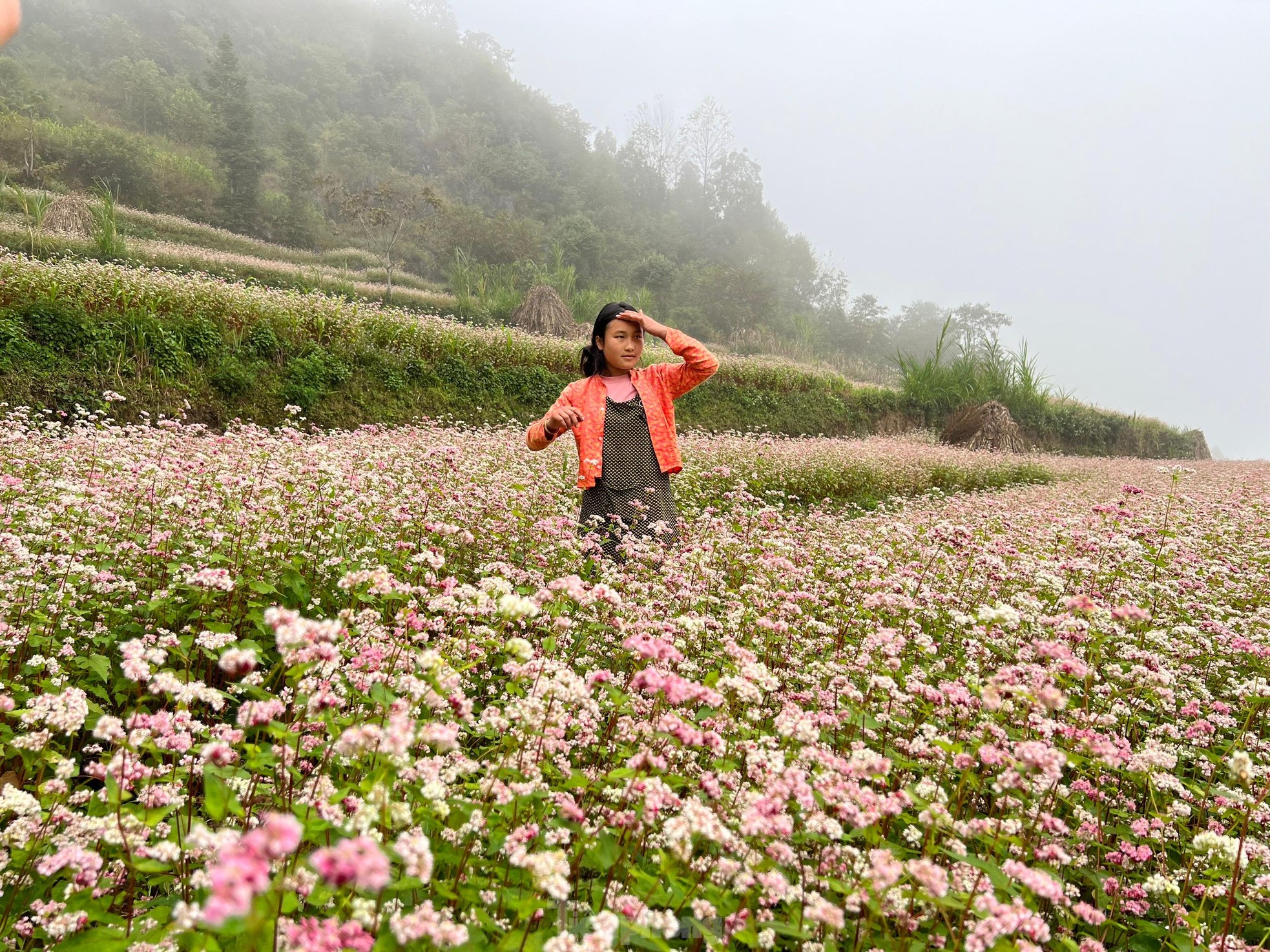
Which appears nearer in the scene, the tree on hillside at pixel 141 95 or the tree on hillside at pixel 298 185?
the tree on hillside at pixel 298 185

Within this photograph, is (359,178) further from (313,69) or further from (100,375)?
(100,375)

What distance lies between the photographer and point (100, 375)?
1099 centimetres

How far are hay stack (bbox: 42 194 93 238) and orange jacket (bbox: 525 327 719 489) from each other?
2708cm

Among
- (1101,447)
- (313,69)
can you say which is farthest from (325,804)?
(313,69)

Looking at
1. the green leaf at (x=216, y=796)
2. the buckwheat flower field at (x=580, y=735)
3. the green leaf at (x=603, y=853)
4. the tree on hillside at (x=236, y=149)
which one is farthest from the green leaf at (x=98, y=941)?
the tree on hillside at (x=236, y=149)

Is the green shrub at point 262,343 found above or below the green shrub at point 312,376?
above

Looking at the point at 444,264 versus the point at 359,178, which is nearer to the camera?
the point at 444,264

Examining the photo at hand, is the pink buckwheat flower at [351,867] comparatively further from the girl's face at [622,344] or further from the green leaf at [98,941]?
the girl's face at [622,344]

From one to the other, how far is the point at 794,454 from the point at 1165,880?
43.1 ft

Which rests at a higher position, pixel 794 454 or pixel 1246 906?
pixel 794 454

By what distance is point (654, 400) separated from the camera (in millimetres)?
6586

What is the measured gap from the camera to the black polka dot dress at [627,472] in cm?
642

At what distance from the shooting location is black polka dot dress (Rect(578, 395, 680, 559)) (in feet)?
21.1

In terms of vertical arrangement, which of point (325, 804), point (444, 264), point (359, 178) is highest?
point (359, 178)
